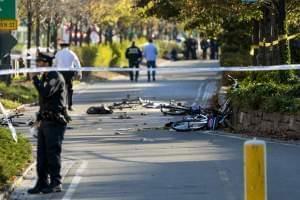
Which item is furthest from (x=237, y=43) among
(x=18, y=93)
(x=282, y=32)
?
(x=282, y=32)

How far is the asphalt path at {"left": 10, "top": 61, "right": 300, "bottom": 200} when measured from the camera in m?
10.1

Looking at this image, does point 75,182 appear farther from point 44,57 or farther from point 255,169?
point 255,169

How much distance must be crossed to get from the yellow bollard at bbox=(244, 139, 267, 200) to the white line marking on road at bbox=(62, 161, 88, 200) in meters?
3.48

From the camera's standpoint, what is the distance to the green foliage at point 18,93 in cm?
2430

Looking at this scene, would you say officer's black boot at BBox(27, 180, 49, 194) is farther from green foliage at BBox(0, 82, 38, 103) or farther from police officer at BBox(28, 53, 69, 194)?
green foliage at BBox(0, 82, 38, 103)

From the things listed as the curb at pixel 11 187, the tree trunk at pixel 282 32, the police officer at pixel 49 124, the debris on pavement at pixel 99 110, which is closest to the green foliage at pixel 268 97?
the tree trunk at pixel 282 32

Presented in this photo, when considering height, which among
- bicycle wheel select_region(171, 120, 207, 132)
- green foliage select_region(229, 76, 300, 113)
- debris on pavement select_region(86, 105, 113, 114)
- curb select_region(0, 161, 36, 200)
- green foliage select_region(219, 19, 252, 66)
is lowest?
debris on pavement select_region(86, 105, 113, 114)

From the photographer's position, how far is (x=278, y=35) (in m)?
18.8

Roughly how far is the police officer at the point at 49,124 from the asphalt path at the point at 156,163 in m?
0.24

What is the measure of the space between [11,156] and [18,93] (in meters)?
13.2

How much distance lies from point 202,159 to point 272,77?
253 inches

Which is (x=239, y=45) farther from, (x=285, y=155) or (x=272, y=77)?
(x=285, y=155)

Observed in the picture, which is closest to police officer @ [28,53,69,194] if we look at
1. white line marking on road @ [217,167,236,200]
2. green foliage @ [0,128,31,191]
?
green foliage @ [0,128,31,191]

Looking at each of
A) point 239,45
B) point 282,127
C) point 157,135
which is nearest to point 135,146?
point 157,135
